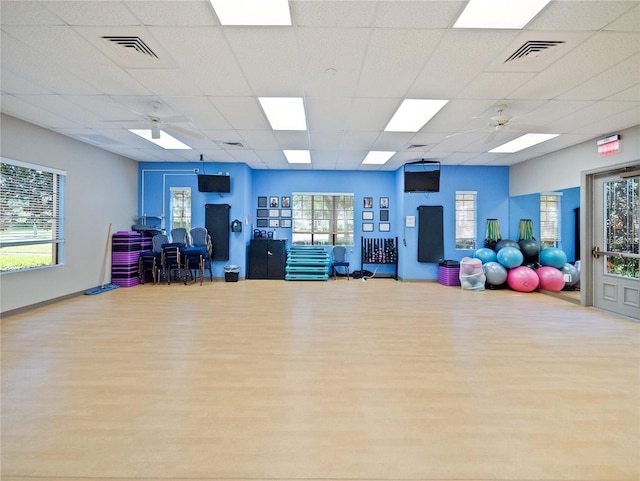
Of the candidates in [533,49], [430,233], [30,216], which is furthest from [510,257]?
[30,216]

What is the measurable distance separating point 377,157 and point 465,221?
3061 mm

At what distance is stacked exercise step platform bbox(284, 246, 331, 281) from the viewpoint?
26.7ft

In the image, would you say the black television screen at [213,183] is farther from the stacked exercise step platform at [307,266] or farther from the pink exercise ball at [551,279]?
the pink exercise ball at [551,279]

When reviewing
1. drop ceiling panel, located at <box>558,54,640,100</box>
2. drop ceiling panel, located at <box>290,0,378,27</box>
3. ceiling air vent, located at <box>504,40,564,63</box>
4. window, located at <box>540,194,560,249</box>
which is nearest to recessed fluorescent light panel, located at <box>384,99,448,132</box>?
ceiling air vent, located at <box>504,40,564,63</box>

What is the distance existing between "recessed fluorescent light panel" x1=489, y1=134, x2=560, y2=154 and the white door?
46.0 inches

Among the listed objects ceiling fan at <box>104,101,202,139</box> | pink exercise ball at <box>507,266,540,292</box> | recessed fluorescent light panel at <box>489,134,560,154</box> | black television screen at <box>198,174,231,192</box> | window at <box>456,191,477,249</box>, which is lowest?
pink exercise ball at <box>507,266,540,292</box>

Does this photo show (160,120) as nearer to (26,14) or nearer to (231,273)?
(26,14)

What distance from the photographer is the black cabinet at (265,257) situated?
327 inches

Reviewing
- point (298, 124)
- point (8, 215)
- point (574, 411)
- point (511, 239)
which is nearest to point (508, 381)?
point (574, 411)

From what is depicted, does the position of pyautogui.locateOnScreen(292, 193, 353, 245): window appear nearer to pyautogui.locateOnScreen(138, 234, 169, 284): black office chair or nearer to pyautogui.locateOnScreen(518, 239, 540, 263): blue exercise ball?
pyautogui.locateOnScreen(138, 234, 169, 284): black office chair

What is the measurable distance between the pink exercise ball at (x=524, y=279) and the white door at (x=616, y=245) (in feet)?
4.26

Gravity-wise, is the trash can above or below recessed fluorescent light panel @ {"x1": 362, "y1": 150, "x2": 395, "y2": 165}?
below

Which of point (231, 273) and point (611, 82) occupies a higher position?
→ point (611, 82)

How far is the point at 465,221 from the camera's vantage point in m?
8.16
